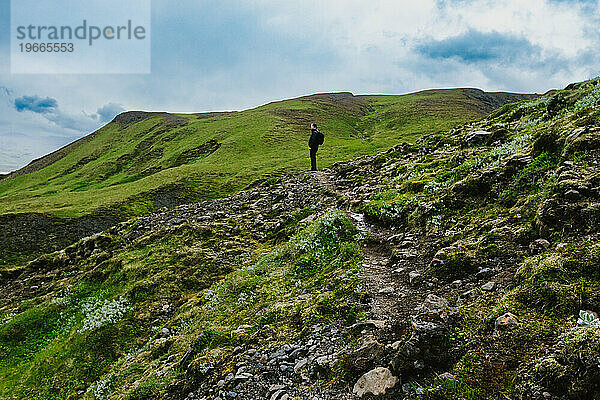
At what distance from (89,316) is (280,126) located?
84.9 meters

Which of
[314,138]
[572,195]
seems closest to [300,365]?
[572,195]

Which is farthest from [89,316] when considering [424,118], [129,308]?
[424,118]

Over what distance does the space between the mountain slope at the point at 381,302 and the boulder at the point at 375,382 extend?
6 centimetres

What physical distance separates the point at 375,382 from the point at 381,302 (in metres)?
2.40

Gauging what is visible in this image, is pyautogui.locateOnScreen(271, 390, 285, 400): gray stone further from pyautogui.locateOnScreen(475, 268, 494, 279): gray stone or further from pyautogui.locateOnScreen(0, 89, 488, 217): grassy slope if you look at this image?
pyautogui.locateOnScreen(0, 89, 488, 217): grassy slope

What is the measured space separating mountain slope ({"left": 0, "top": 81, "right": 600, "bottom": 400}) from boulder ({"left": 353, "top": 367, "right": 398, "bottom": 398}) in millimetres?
61

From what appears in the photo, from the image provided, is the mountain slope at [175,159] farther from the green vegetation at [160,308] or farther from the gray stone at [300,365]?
the gray stone at [300,365]

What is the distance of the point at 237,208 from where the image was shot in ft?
86.7

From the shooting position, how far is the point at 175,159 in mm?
86938

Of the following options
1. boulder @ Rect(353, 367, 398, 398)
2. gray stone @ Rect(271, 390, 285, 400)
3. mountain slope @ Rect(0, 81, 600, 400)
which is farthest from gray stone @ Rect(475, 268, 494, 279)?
gray stone @ Rect(271, 390, 285, 400)

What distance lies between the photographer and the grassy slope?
5398 centimetres

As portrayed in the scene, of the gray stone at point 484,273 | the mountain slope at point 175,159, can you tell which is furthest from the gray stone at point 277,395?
the mountain slope at point 175,159

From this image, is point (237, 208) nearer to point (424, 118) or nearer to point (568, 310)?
point (568, 310)

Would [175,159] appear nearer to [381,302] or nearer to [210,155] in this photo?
[210,155]
